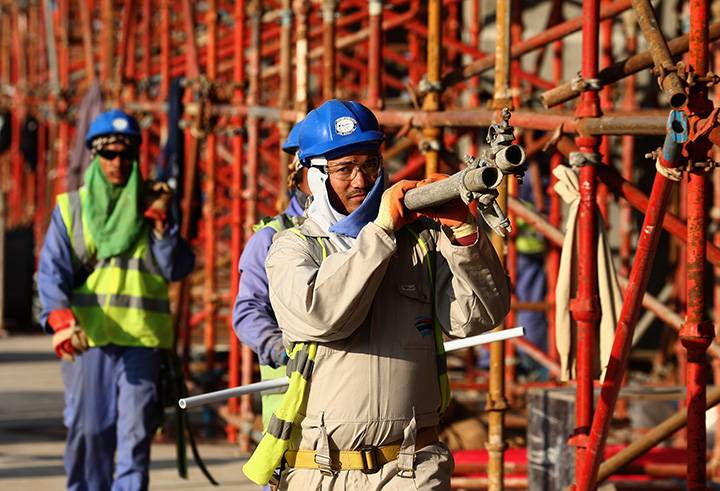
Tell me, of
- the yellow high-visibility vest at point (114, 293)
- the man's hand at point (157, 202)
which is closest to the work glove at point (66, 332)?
Result: the yellow high-visibility vest at point (114, 293)

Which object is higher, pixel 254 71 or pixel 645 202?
pixel 254 71

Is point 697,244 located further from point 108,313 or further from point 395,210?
point 108,313

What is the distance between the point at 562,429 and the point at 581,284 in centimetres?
113

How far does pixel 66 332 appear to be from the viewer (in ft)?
22.7

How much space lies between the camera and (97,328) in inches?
281

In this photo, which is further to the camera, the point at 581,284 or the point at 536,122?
the point at 536,122

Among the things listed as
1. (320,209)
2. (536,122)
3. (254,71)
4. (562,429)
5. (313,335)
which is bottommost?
(562,429)

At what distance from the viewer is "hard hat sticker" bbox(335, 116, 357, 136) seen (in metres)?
4.33

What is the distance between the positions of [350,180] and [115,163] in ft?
10.7

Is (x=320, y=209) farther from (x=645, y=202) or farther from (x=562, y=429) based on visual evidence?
(x=562, y=429)

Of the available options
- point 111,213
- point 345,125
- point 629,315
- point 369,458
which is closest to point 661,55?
point 629,315

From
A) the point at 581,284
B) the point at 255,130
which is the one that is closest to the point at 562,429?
the point at 581,284

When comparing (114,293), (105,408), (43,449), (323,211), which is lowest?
(43,449)

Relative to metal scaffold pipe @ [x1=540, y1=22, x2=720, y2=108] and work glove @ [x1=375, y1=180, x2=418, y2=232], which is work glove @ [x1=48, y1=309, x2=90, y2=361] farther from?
work glove @ [x1=375, y1=180, x2=418, y2=232]
